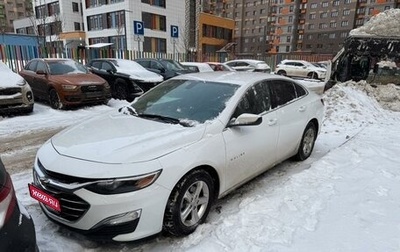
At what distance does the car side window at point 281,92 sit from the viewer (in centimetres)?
430

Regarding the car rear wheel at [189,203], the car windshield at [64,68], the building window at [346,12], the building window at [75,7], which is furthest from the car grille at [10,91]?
the building window at [346,12]

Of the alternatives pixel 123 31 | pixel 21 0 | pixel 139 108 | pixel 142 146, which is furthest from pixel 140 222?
pixel 21 0

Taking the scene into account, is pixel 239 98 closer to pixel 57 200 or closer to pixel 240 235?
pixel 240 235

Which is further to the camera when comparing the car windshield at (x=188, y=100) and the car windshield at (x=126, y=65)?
the car windshield at (x=126, y=65)

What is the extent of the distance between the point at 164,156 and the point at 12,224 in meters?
1.22

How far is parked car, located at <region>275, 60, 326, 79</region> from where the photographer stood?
23953mm

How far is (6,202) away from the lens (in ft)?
5.74

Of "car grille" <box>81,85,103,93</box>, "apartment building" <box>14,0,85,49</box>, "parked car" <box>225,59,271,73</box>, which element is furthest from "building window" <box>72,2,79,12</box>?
"car grille" <box>81,85,103,93</box>

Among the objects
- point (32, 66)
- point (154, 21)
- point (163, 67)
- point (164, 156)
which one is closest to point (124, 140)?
point (164, 156)

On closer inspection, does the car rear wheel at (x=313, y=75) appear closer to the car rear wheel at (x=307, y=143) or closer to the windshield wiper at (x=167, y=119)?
the car rear wheel at (x=307, y=143)

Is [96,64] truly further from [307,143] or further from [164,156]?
[164,156]

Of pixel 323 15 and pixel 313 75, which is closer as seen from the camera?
pixel 313 75

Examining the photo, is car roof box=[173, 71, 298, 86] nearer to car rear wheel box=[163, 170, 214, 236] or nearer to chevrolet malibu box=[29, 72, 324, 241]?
chevrolet malibu box=[29, 72, 324, 241]

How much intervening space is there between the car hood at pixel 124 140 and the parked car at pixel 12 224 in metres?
0.77
